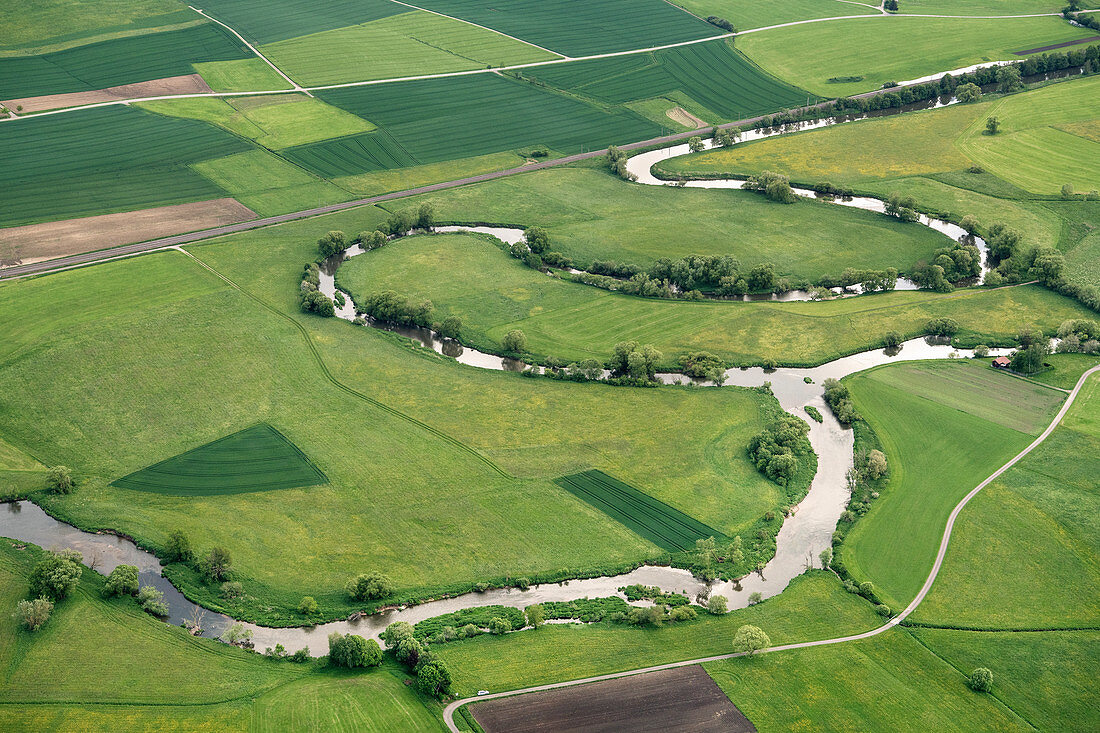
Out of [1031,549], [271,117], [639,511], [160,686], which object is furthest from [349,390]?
[271,117]

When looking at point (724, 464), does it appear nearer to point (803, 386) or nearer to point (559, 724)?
point (803, 386)

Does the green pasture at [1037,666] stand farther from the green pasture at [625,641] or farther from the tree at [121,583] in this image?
the tree at [121,583]

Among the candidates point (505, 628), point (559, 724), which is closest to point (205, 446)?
point (505, 628)

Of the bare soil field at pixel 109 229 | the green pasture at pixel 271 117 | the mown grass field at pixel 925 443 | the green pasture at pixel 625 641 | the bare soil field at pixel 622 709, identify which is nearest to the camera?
the bare soil field at pixel 622 709

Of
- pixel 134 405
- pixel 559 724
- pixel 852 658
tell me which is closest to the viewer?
pixel 559 724

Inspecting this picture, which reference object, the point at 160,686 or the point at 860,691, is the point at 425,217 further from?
the point at 860,691

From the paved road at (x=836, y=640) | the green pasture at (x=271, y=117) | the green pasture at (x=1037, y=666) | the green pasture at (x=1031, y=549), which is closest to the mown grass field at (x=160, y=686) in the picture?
the paved road at (x=836, y=640)
